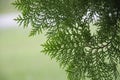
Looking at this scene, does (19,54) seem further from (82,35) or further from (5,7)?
(82,35)

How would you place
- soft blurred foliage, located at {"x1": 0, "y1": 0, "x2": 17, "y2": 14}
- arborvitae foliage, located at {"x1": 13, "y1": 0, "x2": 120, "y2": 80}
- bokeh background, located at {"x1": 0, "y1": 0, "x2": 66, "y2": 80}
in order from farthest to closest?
1. soft blurred foliage, located at {"x1": 0, "y1": 0, "x2": 17, "y2": 14}
2. bokeh background, located at {"x1": 0, "y1": 0, "x2": 66, "y2": 80}
3. arborvitae foliage, located at {"x1": 13, "y1": 0, "x2": 120, "y2": 80}

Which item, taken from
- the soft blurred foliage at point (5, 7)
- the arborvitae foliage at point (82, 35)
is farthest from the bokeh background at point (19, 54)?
the arborvitae foliage at point (82, 35)

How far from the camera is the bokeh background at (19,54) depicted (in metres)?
2.63

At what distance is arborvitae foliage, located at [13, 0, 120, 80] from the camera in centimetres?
49

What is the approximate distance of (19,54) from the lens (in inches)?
113

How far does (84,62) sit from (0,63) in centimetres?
258

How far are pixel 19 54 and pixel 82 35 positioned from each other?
7.97 feet

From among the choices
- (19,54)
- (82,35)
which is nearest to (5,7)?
(19,54)

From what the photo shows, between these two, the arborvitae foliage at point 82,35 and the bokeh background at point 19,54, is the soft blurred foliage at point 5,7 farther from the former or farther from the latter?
the arborvitae foliage at point 82,35

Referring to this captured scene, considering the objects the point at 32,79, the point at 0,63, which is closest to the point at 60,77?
the point at 32,79

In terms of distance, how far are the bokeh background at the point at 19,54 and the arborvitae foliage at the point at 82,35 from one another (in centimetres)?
202

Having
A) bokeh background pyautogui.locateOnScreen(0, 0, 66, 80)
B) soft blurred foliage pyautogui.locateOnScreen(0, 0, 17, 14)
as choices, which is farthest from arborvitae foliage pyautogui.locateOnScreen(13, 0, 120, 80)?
soft blurred foliage pyautogui.locateOnScreen(0, 0, 17, 14)

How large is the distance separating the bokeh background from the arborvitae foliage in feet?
6.62

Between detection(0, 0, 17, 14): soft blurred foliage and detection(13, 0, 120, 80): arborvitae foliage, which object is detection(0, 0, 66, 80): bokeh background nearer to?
detection(0, 0, 17, 14): soft blurred foliage
